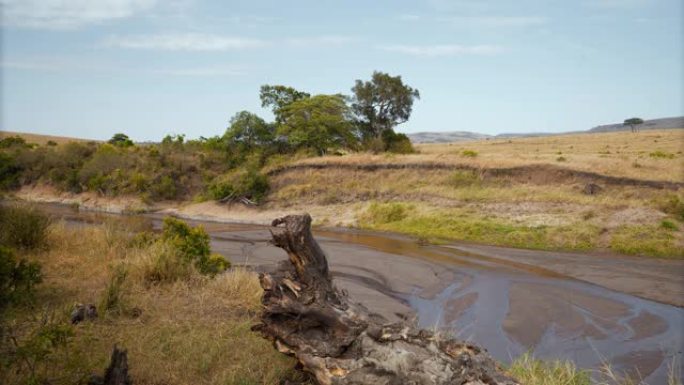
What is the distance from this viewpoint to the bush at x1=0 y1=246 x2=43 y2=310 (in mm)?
7398

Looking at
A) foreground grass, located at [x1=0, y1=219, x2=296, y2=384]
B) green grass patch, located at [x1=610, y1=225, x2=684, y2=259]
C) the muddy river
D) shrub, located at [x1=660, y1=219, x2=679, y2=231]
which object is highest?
foreground grass, located at [x1=0, y1=219, x2=296, y2=384]

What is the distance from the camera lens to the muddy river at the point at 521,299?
1090 cm

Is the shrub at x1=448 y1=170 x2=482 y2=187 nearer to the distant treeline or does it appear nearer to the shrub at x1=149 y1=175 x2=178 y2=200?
the distant treeline

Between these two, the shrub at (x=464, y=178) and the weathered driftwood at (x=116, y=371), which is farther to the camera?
the shrub at (x=464, y=178)

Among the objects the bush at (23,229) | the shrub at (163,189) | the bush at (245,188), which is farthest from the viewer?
the shrub at (163,189)

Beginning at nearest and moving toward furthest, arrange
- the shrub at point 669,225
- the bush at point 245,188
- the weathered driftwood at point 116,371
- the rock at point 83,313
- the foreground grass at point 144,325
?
the weathered driftwood at point 116,371
the foreground grass at point 144,325
the rock at point 83,313
the shrub at point 669,225
the bush at point 245,188

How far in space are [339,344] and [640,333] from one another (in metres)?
9.87

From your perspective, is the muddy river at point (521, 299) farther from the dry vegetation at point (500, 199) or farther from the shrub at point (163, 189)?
the shrub at point (163, 189)

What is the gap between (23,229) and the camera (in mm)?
11414

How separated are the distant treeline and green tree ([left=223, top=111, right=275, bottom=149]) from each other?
90mm

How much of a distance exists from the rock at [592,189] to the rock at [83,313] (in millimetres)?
26056

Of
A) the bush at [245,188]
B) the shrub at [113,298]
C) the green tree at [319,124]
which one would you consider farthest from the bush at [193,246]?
the green tree at [319,124]

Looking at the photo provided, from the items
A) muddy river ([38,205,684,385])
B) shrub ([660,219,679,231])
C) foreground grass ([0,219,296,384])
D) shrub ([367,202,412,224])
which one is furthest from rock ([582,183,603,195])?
foreground grass ([0,219,296,384])

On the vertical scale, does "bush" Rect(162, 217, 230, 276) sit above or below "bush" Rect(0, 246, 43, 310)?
below
